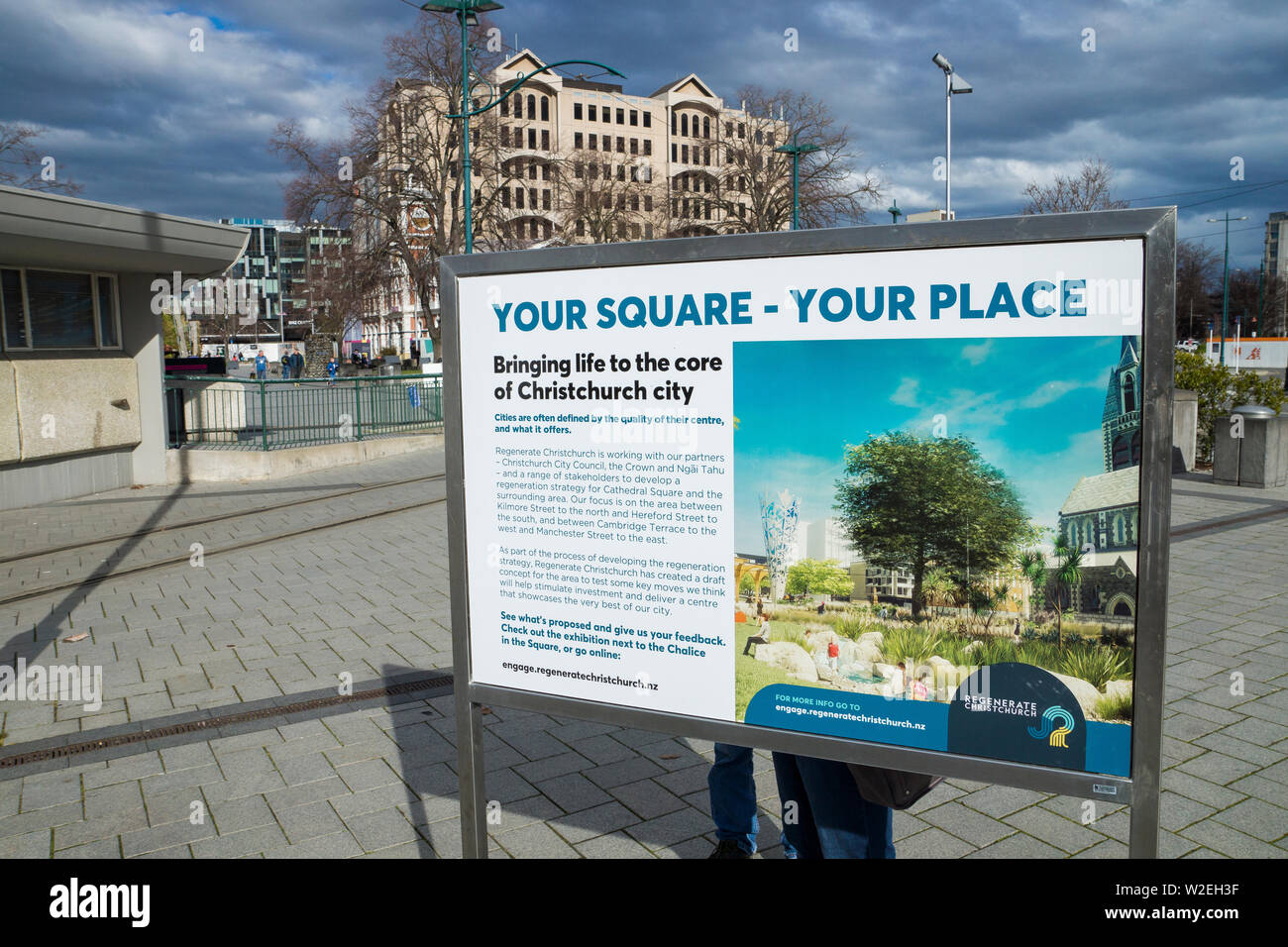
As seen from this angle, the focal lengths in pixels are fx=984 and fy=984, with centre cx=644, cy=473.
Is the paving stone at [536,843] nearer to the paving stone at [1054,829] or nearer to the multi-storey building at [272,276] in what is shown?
the paving stone at [1054,829]

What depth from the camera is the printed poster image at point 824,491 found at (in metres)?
2.09

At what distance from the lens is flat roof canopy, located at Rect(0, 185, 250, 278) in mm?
10461

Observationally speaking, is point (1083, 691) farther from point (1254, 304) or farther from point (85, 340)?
point (1254, 304)

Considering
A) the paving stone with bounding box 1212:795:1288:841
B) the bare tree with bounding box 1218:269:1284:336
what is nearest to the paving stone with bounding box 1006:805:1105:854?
the paving stone with bounding box 1212:795:1288:841

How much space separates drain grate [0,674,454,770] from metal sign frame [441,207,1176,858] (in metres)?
3.02

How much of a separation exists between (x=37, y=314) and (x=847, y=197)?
39222mm

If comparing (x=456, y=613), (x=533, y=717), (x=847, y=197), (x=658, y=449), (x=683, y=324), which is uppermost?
(x=847, y=197)

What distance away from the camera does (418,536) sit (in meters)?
10.6

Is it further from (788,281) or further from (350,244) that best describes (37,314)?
(350,244)

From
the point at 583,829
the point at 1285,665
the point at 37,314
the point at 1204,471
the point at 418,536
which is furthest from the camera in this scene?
the point at 1204,471

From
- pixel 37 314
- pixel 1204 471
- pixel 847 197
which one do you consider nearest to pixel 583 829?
pixel 37 314

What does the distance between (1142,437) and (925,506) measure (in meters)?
0.47

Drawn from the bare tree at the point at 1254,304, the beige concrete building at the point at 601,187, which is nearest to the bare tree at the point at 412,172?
the beige concrete building at the point at 601,187

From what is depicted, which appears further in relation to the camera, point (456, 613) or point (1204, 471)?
point (1204, 471)
